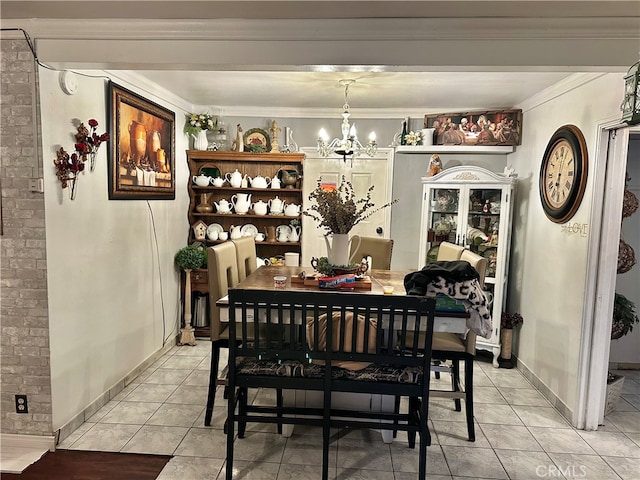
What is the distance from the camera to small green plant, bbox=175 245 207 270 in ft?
12.9

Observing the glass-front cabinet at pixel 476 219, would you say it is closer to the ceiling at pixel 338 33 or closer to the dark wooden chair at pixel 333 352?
the ceiling at pixel 338 33

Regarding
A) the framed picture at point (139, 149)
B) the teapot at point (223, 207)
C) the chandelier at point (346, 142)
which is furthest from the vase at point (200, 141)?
the chandelier at point (346, 142)

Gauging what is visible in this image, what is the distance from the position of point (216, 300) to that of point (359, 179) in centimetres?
236

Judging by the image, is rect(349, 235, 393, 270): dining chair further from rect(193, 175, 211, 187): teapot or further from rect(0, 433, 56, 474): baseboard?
rect(0, 433, 56, 474): baseboard

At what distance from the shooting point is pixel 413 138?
13.4 feet

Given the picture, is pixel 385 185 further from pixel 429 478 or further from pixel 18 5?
pixel 18 5

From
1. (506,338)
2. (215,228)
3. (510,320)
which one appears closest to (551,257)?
(510,320)

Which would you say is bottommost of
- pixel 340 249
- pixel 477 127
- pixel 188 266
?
pixel 188 266

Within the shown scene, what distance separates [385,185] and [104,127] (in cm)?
265

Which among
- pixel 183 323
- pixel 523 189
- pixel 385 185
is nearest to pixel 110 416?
pixel 183 323

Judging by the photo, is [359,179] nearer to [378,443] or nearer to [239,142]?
[239,142]

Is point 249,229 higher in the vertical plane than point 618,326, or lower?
higher

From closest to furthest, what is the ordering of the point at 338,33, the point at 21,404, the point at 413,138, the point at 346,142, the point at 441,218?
the point at 338,33
the point at 21,404
the point at 346,142
the point at 441,218
the point at 413,138

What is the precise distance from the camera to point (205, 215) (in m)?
4.33
